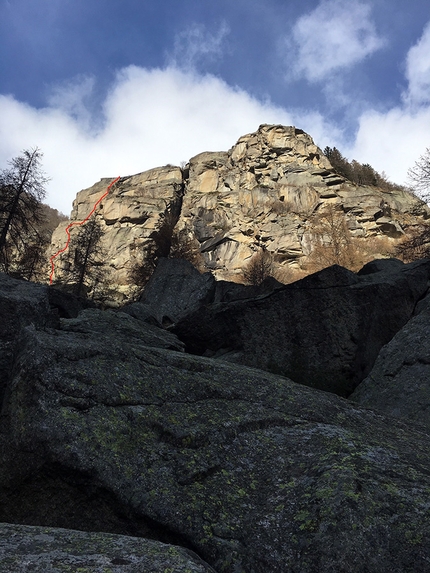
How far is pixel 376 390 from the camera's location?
8.62 meters

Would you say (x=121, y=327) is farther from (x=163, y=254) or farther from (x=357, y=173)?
(x=357, y=173)

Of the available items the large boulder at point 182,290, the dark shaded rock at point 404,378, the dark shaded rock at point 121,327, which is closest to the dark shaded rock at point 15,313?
the dark shaded rock at point 121,327

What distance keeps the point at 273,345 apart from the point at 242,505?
7.65 metres

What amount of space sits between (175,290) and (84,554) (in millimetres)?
19424

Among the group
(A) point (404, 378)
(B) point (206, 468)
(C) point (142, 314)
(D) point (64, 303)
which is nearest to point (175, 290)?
(C) point (142, 314)

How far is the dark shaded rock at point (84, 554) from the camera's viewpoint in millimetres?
2650

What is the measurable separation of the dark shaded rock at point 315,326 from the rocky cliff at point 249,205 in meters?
43.3

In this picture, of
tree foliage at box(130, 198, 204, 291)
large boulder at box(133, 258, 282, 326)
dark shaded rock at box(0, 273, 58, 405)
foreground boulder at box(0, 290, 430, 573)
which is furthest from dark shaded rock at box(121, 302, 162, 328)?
tree foliage at box(130, 198, 204, 291)

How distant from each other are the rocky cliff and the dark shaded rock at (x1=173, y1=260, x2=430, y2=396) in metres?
43.3

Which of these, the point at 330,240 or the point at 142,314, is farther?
the point at 330,240

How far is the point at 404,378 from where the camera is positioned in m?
8.43

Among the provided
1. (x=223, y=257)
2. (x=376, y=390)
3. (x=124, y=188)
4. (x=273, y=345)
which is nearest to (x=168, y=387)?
(x=376, y=390)

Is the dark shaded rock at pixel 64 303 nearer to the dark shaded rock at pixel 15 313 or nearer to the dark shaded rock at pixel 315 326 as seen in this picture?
the dark shaded rock at pixel 315 326

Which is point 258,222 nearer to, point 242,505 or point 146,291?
point 146,291
